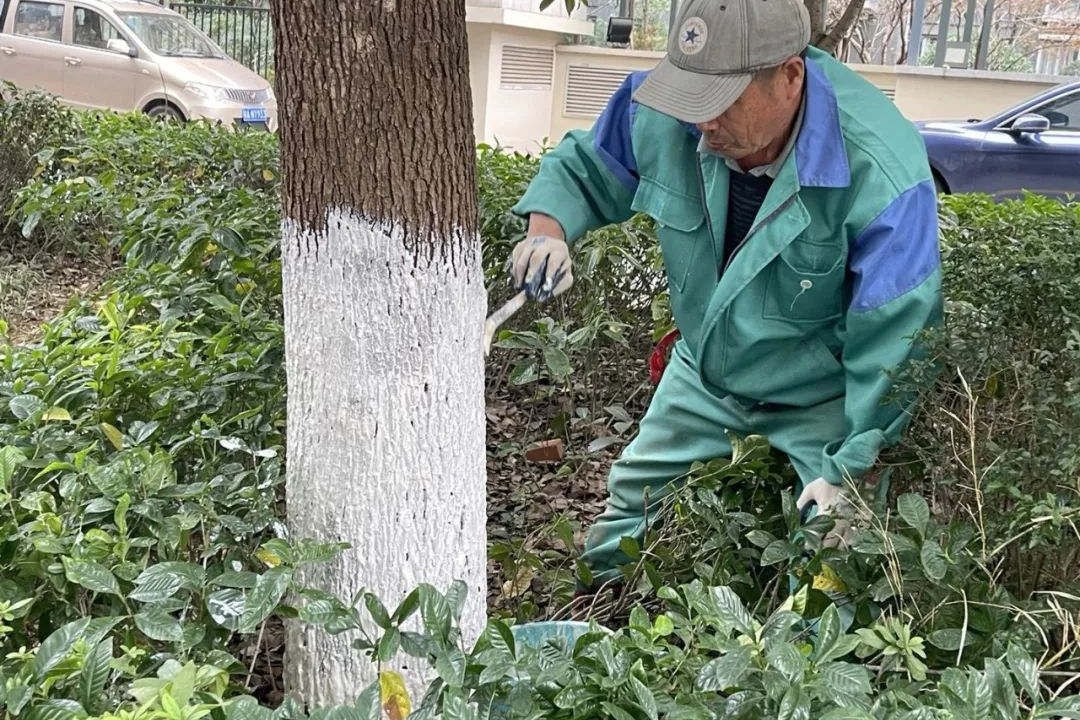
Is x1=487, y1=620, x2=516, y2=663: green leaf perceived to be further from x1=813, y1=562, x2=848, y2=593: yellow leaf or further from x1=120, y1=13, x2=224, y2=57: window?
x1=120, y1=13, x2=224, y2=57: window

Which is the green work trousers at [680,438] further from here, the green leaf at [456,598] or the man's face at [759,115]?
the green leaf at [456,598]

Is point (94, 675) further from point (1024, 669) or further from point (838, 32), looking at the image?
point (838, 32)

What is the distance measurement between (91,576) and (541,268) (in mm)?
1196

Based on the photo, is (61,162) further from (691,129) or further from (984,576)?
(984,576)

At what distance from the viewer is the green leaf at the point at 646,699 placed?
5.60 feet

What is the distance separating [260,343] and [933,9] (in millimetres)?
20322

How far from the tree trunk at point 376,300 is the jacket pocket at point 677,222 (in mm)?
705

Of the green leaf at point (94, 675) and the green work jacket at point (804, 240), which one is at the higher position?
the green work jacket at point (804, 240)

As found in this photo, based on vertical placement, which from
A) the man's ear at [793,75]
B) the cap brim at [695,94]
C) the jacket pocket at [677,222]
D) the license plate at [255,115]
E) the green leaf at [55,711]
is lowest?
the green leaf at [55,711]

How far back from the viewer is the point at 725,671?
1.73 meters

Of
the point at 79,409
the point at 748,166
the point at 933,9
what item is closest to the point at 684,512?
the point at 748,166

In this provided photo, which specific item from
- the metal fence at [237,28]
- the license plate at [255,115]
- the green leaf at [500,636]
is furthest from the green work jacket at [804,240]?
the metal fence at [237,28]

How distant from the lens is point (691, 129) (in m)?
2.78

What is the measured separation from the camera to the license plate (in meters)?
11.9
